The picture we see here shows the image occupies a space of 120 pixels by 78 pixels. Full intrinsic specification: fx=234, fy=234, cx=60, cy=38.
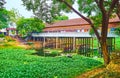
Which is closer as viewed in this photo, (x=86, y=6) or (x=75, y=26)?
(x=86, y=6)

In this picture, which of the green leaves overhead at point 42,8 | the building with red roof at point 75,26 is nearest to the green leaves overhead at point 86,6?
the green leaves overhead at point 42,8

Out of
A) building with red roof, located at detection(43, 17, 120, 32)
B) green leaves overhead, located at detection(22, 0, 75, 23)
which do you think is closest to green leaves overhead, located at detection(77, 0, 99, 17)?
green leaves overhead, located at detection(22, 0, 75, 23)

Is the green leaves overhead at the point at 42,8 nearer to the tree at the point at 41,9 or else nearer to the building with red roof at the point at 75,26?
the tree at the point at 41,9

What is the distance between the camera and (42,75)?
14.6 meters

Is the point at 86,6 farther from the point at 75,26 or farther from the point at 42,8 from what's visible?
the point at 75,26

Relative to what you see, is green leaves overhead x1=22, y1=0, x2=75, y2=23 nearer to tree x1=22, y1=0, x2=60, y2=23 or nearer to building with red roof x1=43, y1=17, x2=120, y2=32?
tree x1=22, y1=0, x2=60, y2=23

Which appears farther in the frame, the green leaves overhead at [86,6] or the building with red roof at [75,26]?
the building with red roof at [75,26]

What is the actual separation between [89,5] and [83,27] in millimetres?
A: 22375

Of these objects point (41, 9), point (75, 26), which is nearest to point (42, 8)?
point (41, 9)

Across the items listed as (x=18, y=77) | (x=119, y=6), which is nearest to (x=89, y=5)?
(x=119, y=6)

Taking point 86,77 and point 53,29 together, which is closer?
point 86,77

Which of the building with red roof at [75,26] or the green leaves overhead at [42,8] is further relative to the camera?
the building with red roof at [75,26]

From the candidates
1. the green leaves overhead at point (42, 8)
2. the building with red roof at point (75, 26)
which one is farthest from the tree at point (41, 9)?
the building with red roof at point (75, 26)

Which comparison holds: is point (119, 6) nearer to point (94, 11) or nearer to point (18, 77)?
point (94, 11)
